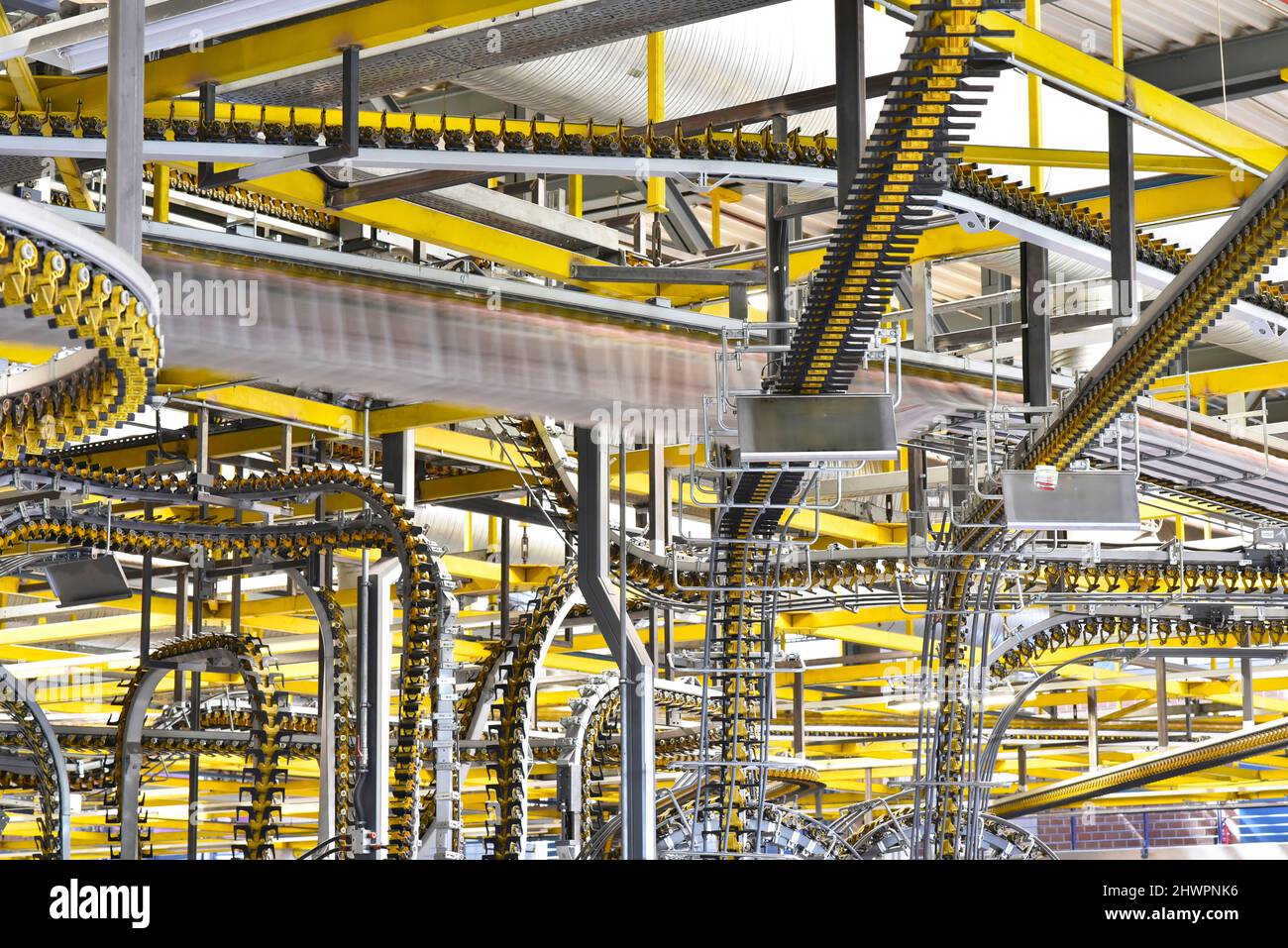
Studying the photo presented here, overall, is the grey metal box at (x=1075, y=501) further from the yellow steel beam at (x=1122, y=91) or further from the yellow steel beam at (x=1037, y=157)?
the yellow steel beam at (x=1122, y=91)

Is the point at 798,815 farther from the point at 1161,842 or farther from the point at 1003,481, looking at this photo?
the point at 1161,842

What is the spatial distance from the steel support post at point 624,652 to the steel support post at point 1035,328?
2689mm

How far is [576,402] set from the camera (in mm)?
7895

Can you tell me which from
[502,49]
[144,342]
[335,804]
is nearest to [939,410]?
[502,49]

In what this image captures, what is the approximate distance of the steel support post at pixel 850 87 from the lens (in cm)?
602

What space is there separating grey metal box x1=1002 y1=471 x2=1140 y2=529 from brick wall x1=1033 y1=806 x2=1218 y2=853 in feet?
43.9

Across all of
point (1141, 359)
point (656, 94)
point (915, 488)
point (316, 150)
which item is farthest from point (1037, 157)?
→ point (915, 488)

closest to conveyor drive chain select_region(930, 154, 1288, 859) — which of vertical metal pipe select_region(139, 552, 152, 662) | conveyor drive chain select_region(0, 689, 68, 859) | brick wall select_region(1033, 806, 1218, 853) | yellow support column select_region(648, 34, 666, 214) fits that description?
yellow support column select_region(648, 34, 666, 214)

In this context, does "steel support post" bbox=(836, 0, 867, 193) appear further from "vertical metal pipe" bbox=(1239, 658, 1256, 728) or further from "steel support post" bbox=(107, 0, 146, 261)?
"vertical metal pipe" bbox=(1239, 658, 1256, 728)

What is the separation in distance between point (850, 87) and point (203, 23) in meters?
2.35

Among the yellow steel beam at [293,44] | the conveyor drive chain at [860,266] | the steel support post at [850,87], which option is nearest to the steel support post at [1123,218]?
the conveyor drive chain at [860,266]

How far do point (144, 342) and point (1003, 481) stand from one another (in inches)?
200

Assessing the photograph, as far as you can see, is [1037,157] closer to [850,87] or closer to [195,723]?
[850,87]

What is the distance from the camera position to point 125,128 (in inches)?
181
